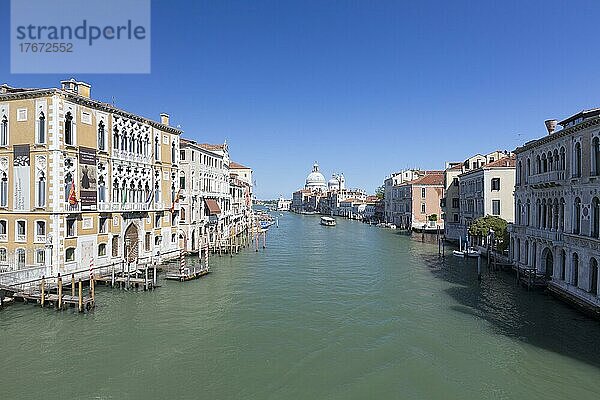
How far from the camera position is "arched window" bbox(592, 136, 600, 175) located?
16.5 metres

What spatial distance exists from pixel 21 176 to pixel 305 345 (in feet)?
48.5

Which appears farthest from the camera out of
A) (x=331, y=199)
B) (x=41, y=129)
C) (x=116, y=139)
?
(x=331, y=199)

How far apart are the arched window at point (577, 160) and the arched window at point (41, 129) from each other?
21795 mm

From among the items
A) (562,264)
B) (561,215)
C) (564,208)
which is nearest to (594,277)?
(562,264)

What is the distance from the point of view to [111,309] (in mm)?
17750

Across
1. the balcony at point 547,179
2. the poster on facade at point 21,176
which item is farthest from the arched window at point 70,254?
the balcony at point 547,179

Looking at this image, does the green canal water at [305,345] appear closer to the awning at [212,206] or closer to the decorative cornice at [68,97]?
the decorative cornice at [68,97]

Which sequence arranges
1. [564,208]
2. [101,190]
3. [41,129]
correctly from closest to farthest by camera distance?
[564,208]
[41,129]
[101,190]

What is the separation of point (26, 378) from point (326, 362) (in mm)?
7613

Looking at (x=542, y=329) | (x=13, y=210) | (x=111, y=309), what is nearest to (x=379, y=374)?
(x=542, y=329)

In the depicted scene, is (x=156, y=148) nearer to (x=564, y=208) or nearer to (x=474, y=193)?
(x=564, y=208)

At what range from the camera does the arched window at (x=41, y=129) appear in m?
19.9

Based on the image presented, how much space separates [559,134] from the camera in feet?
64.0

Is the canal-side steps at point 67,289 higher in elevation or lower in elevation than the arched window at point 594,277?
lower
